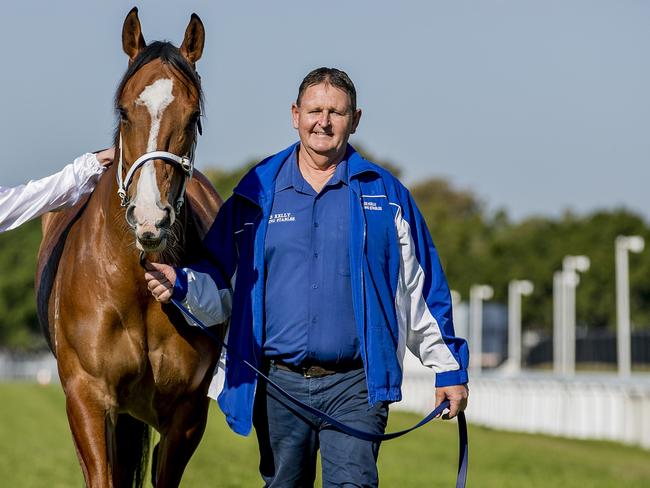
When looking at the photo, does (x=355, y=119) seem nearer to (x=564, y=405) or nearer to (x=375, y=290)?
(x=375, y=290)

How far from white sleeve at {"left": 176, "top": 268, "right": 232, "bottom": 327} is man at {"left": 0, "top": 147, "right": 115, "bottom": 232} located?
1291mm

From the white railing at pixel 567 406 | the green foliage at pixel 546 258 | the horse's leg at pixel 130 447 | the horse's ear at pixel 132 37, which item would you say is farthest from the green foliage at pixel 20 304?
the horse's ear at pixel 132 37

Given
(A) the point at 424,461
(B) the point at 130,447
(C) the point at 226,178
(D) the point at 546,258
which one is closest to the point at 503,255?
(D) the point at 546,258

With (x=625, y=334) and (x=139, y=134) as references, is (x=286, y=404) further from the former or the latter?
(x=625, y=334)

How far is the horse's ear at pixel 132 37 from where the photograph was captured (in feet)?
19.7

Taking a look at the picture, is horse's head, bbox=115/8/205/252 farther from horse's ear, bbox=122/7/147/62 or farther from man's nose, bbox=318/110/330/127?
man's nose, bbox=318/110/330/127

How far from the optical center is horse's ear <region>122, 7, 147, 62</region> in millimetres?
5994

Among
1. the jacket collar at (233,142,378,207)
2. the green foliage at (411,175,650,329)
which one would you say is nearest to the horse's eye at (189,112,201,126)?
the jacket collar at (233,142,378,207)

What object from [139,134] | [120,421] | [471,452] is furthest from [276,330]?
[471,452]

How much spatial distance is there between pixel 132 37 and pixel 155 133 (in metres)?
0.79

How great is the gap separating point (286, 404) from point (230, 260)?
66cm

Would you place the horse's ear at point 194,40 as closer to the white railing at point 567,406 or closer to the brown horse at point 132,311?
the brown horse at point 132,311

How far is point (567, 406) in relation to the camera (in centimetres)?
2802

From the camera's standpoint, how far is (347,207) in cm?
544
